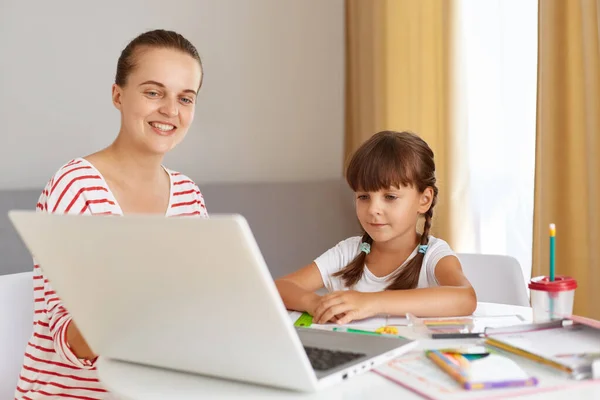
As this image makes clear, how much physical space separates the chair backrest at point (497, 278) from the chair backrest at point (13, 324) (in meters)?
0.98

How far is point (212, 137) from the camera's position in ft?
9.26

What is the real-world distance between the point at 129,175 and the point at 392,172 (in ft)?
1.87

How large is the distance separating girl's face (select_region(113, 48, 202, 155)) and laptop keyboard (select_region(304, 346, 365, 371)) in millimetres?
695

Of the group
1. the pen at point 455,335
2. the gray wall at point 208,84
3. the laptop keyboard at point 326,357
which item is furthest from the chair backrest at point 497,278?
the gray wall at point 208,84

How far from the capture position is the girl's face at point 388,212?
1599 millimetres

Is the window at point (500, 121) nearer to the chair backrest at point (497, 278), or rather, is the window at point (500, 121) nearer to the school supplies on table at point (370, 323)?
the chair backrest at point (497, 278)

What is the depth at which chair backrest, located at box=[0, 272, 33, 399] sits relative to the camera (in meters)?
1.41

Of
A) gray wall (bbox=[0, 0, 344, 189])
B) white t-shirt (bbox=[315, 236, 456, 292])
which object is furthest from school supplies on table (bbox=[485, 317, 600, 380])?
gray wall (bbox=[0, 0, 344, 189])

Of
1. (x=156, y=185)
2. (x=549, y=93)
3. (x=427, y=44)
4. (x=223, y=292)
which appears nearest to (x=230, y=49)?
(x=427, y=44)

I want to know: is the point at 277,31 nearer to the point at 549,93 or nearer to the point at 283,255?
the point at 283,255

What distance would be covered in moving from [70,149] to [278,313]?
1.86 meters

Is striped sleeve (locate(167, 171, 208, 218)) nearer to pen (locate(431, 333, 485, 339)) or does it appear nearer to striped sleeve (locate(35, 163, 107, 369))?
striped sleeve (locate(35, 163, 107, 369))

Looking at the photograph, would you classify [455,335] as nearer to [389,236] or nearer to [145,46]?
[389,236]

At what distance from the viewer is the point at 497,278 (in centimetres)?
170
